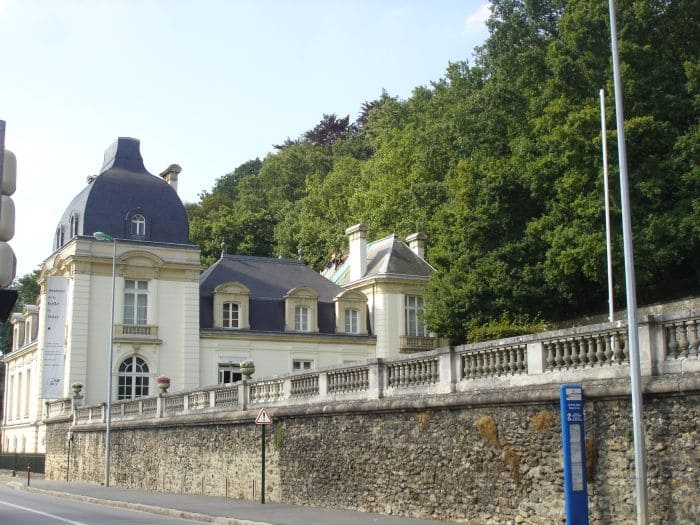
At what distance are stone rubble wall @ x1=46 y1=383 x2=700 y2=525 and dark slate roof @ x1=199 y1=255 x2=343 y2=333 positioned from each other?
20055mm

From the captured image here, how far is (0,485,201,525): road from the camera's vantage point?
61.5ft

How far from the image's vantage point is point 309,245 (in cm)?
6569

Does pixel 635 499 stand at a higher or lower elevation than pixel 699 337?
lower

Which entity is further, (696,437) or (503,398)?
(503,398)

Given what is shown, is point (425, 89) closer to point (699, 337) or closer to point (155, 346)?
point (155, 346)

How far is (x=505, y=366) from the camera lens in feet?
53.9

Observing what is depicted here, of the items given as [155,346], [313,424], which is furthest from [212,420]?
[155,346]

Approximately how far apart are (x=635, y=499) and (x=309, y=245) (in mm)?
52452

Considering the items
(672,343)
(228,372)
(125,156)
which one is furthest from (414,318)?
(672,343)

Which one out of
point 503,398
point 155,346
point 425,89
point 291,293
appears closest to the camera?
point 503,398

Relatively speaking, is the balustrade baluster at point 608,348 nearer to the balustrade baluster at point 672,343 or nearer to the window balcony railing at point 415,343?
the balustrade baluster at point 672,343

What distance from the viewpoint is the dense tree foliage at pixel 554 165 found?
1404 inches

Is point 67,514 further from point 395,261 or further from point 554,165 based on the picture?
point 395,261

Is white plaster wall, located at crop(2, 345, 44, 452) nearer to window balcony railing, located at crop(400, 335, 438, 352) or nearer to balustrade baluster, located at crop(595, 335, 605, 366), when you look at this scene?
window balcony railing, located at crop(400, 335, 438, 352)
